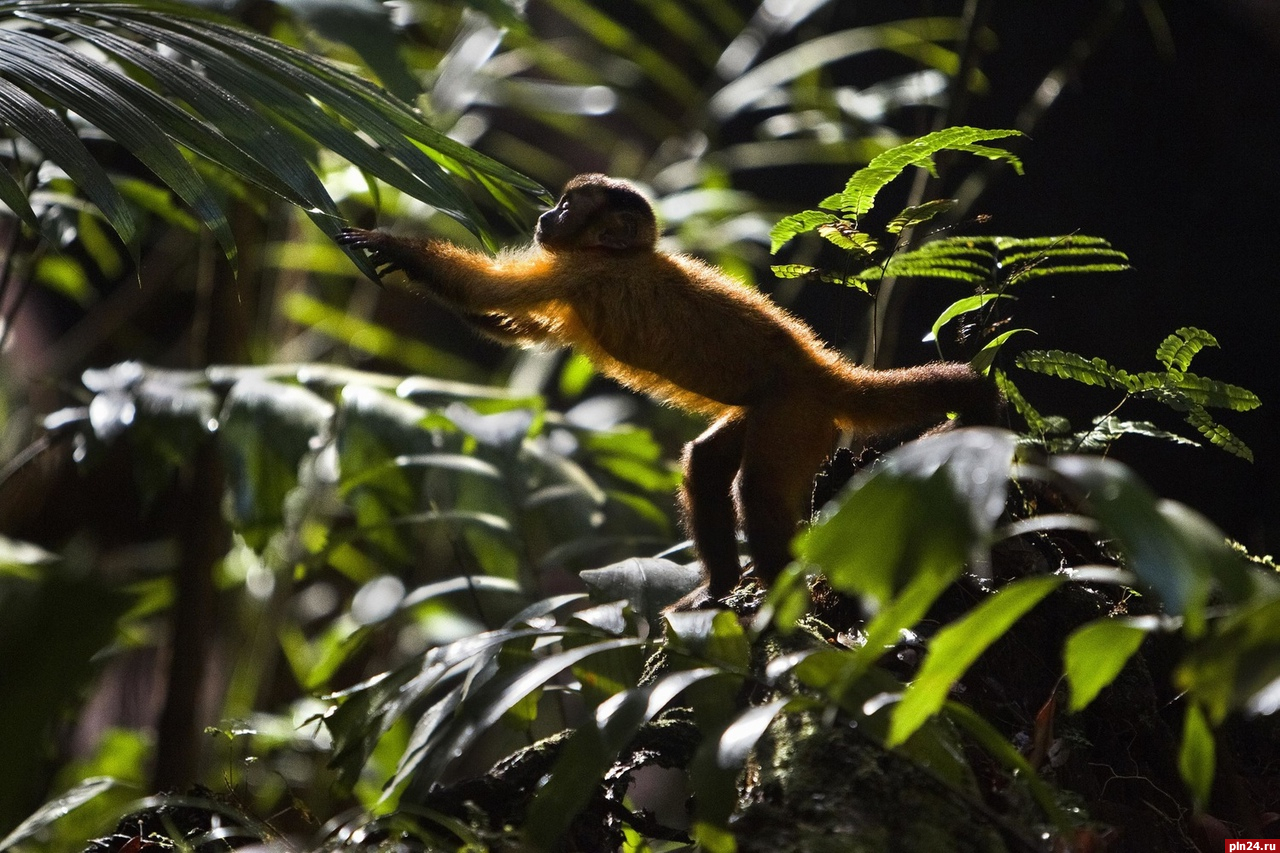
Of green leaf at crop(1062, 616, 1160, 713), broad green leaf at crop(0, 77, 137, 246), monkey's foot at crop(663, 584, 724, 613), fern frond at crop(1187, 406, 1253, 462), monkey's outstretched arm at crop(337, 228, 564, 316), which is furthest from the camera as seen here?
monkey's outstretched arm at crop(337, 228, 564, 316)

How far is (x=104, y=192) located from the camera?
1.84 metres

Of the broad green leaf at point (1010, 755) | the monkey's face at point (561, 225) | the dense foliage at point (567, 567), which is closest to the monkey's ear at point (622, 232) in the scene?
the monkey's face at point (561, 225)

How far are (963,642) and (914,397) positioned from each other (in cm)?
171

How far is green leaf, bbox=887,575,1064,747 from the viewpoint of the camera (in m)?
1.04

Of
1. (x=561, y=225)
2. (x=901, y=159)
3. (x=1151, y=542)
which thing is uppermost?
(x=901, y=159)

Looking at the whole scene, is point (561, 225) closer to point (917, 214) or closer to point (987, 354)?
point (917, 214)

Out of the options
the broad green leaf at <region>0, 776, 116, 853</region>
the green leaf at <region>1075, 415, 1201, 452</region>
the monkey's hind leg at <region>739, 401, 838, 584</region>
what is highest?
the green leaf at <region>1075, 415, 1201, 452</region>

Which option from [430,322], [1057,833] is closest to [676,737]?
[1057,833]

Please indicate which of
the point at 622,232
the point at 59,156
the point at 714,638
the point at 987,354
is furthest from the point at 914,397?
the point at 59,156

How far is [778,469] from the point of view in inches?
111

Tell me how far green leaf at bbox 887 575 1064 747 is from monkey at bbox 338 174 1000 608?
4.99 ft

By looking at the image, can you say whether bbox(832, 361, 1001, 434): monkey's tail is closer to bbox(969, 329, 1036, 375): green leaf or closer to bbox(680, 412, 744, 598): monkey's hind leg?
bbox(969, 329, 1036, 375): green leaf

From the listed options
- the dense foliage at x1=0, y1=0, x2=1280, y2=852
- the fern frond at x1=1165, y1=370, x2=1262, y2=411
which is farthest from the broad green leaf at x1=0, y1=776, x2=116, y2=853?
the fern frond at x1=1165, y1=370, x2=1262, y2=411

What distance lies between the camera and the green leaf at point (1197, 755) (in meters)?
1.16
